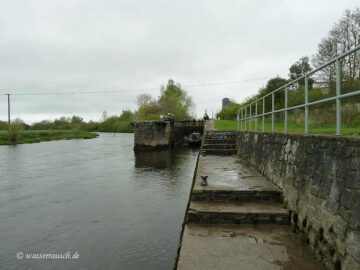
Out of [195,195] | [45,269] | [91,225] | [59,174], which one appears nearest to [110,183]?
[59,174]

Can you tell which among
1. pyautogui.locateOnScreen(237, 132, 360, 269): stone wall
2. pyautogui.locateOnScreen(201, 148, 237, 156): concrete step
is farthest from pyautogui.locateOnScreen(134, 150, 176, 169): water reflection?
pyautogui.locateOnScreen(237, 132, 360, 269): stone wall

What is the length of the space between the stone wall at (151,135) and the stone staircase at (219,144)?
19648 millimetres

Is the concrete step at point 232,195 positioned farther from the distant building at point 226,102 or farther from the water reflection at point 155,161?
the distant building at point 226,102

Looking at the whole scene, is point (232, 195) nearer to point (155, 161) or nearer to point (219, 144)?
point (219, 144)

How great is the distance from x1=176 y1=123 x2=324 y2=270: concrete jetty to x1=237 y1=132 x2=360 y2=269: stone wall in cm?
26

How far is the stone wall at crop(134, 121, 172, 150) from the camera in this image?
35.3 m

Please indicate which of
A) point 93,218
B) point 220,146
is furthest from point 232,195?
point 220,146

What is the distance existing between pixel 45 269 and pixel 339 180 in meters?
5.70

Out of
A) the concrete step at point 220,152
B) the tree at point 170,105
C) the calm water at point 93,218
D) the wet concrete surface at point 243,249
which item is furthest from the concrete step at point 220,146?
the tree at point 170,105

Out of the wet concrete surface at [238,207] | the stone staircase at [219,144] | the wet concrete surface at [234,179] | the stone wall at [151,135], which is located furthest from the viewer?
the stone wall at [151,135]

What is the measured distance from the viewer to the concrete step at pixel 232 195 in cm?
634

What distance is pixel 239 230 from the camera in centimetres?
528

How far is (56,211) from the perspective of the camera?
34.8ft

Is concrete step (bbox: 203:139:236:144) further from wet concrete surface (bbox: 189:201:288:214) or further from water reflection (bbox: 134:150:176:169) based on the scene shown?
wet concrete surface (bbox: 189:201:288:214)
